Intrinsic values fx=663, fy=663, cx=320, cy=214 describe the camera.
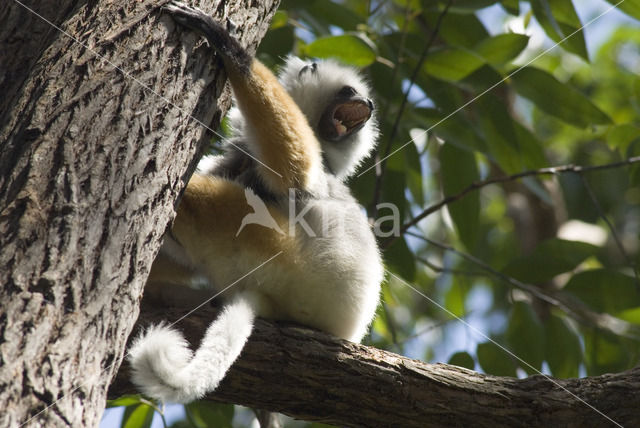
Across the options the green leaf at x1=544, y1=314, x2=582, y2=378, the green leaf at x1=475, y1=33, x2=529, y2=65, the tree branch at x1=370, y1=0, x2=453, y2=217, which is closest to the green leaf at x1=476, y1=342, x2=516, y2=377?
the green leaf at x1=544, y1=314, x2=582, y2=378

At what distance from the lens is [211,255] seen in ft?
10.8

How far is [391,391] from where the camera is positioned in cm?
292

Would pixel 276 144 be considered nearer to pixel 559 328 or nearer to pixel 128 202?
pixel 128 202

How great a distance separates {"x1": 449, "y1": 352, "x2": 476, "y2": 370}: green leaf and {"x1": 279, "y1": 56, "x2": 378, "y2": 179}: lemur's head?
1423 mm

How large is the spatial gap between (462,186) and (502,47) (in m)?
1.05

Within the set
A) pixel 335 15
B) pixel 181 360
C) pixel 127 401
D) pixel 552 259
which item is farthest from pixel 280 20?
pixel 181 360

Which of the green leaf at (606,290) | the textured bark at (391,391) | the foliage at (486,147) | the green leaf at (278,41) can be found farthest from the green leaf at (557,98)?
the textured bark at (391,391)

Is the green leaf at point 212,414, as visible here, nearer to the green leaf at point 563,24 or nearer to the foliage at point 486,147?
the foliage at point 486,147

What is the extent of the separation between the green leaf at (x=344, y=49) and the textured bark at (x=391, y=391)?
7.23 ft

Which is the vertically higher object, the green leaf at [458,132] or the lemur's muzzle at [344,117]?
the green leaf at [458,132]

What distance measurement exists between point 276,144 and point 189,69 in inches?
33.2

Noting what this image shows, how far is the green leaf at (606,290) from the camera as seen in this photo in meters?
4.52

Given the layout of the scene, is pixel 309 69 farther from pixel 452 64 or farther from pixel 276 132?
pixel 276 132

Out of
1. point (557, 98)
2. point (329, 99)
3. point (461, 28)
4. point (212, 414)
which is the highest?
point (461, 28)
